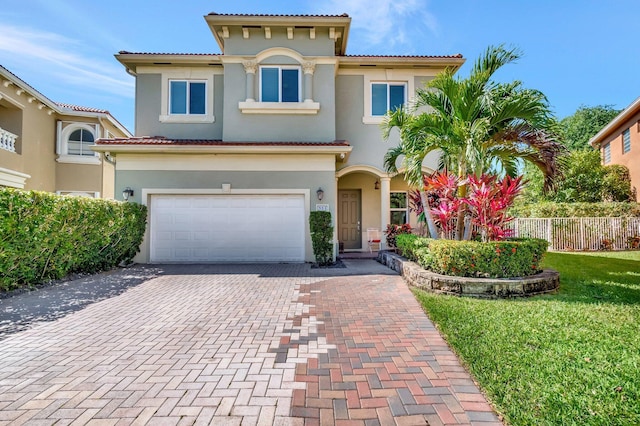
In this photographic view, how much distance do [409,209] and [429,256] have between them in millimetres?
6872

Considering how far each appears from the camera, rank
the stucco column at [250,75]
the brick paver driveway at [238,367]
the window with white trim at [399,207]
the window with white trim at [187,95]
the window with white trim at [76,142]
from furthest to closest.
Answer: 1. the window with white trim at [76,142]
2. the window with white trim at [399,207]
3. the window with white trim at [187,95]
4. the stucco column at [250,75]
5. the brick paver driveway at [238,367]

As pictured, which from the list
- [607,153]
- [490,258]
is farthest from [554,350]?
[607,153]

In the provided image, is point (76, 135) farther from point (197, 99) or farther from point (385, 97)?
point (385, 97)

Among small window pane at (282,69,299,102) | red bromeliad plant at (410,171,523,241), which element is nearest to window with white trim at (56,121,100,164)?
small window pane at (282,69,299,102)

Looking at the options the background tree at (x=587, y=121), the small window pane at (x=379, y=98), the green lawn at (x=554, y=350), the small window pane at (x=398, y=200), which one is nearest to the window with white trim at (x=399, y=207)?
the small window pane at (x=398, y=200)

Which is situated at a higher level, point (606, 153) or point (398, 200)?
point (606, 153)

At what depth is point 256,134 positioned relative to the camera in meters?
11.9

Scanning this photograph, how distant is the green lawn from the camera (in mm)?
2787

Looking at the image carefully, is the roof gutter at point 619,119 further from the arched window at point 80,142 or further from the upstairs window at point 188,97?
the arched window at point 80,142

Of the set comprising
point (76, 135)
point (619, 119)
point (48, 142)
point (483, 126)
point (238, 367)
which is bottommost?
point (238, 367)

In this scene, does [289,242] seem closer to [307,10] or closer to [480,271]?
[480,271]

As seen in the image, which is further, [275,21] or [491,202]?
[275,21]

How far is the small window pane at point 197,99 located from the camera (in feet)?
41.6

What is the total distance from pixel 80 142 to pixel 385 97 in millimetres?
15879
